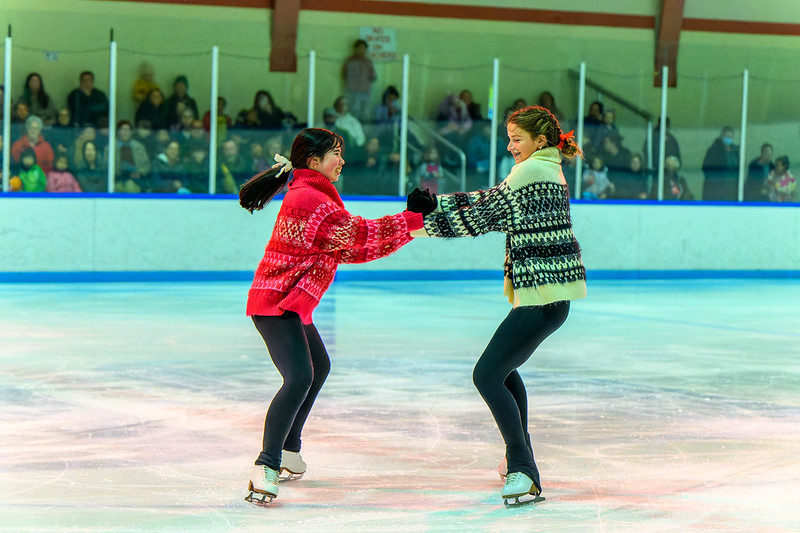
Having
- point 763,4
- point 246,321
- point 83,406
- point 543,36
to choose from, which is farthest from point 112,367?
point 763,4

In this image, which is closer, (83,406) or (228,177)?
(83,406)

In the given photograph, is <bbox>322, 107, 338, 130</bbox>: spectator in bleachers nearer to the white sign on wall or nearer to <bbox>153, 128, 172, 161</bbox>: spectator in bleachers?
<bbox>153, 128, 172, 161</bbox>: spectator in bleachers

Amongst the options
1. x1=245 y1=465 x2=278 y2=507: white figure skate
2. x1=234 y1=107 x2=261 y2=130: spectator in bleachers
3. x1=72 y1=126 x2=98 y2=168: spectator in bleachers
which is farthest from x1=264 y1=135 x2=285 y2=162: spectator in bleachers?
x1=245 y1=465 x2=278 y2=507: white figure skate

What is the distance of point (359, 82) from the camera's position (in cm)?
1323

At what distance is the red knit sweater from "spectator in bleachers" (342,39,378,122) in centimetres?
961

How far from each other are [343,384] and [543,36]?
1072 cm

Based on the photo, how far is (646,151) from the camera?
14.0 metres

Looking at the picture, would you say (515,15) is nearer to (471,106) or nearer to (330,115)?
(471,106)

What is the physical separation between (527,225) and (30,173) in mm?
9236

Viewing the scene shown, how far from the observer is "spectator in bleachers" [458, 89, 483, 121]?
13452 millimetres

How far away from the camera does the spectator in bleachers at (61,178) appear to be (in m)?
11.8

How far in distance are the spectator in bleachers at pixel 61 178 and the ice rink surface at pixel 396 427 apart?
3175mm

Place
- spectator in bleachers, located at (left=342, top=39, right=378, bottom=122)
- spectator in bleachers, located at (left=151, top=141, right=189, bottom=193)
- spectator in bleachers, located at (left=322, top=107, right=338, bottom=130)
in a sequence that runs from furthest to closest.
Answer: spectator in bleachers, located at (left=342, top=39, right=378, bottom=122) < spectator in bleachers, located at (left=322, top=107, right=338, bottom=130) < spectator in bleachers, located at (left=151, top=141, right=189, bottom=193)

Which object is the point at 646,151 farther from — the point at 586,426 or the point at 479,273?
the point at 586,426
